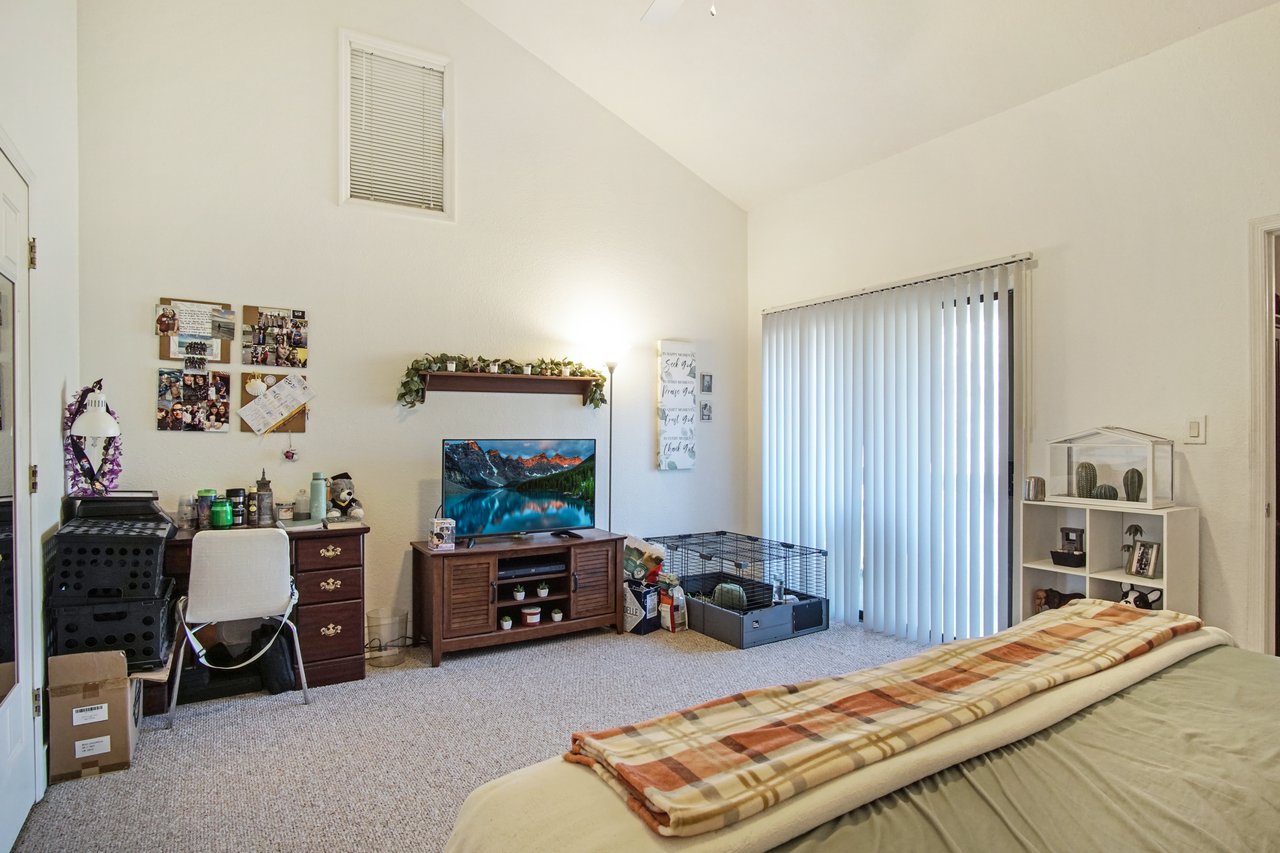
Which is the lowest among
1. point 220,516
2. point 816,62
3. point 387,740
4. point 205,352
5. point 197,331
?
point 387,740

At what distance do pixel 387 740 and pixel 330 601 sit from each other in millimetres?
874

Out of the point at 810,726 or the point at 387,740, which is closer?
the point at 810,726

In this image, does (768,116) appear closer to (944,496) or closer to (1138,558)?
(944,496)

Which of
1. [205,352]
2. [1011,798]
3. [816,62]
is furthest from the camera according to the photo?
[816,62]

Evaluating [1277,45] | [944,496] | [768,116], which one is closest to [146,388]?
[768,116]

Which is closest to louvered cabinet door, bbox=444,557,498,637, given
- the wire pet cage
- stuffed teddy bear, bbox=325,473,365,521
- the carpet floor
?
the carpet floor

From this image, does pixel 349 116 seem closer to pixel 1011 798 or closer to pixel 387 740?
pixel 387 740

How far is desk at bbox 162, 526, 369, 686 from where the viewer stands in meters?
3.40

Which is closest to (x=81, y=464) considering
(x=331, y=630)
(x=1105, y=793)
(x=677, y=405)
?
(x=331, y=630)

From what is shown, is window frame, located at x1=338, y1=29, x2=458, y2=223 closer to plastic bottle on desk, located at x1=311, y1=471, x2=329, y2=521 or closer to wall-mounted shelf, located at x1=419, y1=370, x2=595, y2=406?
wall-mounted shelf, located at x1=419, y1=370, x2=595, y2=406

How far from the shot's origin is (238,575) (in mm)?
3025

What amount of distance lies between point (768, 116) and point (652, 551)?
2.79m

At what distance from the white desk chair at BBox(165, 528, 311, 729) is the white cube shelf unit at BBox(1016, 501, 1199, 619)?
11.4 ft

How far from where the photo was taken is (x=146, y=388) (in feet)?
11.5
